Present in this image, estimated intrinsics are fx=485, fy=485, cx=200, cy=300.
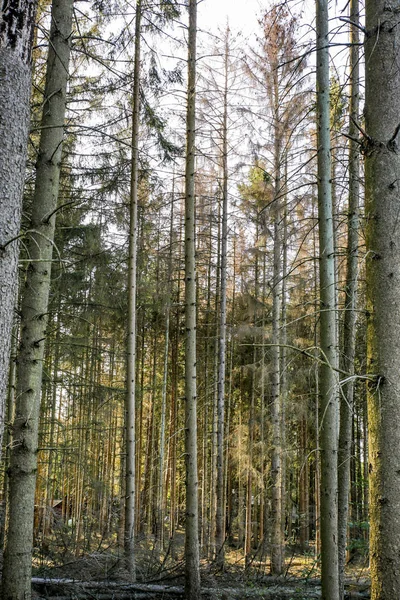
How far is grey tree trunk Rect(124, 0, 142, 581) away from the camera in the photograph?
797 centimetres

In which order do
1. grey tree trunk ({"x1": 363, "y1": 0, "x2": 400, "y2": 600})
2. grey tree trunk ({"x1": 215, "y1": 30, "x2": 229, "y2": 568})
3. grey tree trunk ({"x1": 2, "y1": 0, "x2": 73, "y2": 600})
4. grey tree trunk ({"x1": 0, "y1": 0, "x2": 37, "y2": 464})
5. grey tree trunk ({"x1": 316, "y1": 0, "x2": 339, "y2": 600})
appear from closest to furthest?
grey tree trunk ({"x1": 0, "y1": 0, "x2": 37, "y2": 464}) < grey tree trunk ({"x1": 363, "y1": 0, "x2": 400, "y2": 600}) < grey tree trunk ({"x1": 2, "y1": 0, "x2": 73, "y2": 600}) < grey tree trunk ({"x1": 316, "y1": 0, "x2": 339, "y2": 600}) < grey tree trunk ({"x1": 215, "y1": 30, "x2": 229, "y2": 568})

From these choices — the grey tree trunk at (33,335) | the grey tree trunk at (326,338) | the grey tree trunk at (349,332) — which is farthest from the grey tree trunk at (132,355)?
the grey tree trunk at (326,338)

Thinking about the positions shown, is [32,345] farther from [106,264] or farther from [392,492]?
[106,264]

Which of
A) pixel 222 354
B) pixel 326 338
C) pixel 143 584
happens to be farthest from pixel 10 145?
pixel 222 354

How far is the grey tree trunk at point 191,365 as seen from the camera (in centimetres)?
671

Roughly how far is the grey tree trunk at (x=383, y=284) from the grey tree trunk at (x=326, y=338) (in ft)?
4.69

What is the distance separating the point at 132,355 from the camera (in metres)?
8.67

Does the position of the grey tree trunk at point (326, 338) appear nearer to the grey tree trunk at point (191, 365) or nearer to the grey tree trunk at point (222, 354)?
the grey tree trunk at point (191, 365)

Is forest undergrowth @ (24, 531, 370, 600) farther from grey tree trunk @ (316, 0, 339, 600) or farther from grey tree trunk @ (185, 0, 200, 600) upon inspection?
grey tree trunk @ (316, 0, 339, 600)

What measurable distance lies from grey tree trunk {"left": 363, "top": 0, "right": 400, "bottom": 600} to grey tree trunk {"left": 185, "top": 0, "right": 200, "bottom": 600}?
14.4 ft

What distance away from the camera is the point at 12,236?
2430mm

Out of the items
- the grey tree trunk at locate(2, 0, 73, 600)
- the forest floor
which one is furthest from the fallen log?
the grey tree trunk at locate(2, 0, 73, 600)

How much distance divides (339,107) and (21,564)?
726 centimetres

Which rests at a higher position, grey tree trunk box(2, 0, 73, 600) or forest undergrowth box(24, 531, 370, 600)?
grey tree trunk box(2, 0, 73, 600)
